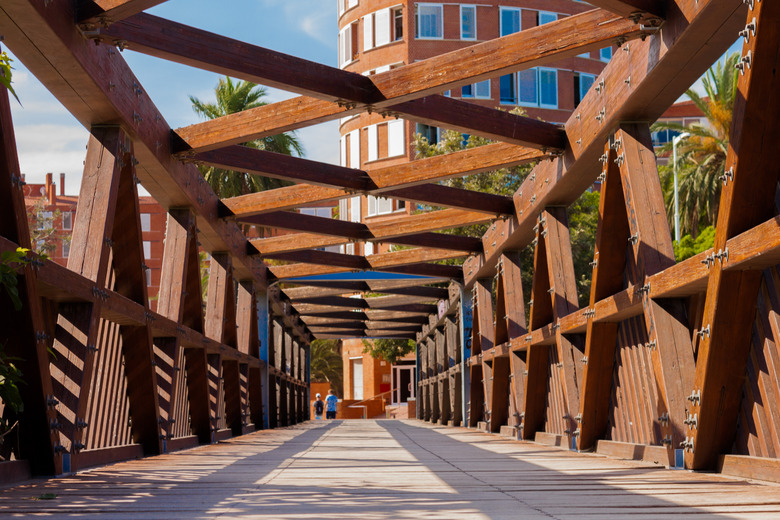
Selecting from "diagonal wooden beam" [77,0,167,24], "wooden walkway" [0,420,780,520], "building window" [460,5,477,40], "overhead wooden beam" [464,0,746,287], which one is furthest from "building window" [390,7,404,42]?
"diagonal wooden beam" [77,0,167,24]

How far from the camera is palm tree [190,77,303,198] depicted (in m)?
30.0

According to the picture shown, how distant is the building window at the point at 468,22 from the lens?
4128 centimetres

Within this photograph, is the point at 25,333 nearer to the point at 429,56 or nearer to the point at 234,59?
the point at 234,59

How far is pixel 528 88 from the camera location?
41.8m

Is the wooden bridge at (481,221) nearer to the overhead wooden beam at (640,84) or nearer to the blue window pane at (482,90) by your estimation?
the overhead wooden beam at (640,84)

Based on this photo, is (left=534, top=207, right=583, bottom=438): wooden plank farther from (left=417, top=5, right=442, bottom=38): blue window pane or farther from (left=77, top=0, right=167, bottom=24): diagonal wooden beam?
(left=417, top=5, right=442, bottom=38): blue window pane

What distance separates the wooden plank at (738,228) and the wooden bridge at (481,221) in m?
0.01

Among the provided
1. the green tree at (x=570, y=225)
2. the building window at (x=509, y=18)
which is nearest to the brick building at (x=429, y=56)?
the building window at (x=509, y=18)

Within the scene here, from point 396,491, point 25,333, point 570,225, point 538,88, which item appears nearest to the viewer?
point 396,491

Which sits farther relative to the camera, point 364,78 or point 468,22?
point 468,22

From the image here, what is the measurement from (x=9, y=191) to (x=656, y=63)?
3966mm

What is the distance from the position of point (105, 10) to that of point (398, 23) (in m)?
36.8

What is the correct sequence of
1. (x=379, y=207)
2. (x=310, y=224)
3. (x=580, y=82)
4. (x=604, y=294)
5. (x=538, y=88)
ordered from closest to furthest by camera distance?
(x=604, y=294)
(x=310, y=224)
(x=379, y=207)
(x=538, y=88)
(x=580, y=82)

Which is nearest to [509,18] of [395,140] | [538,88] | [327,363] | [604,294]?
[538,88]
